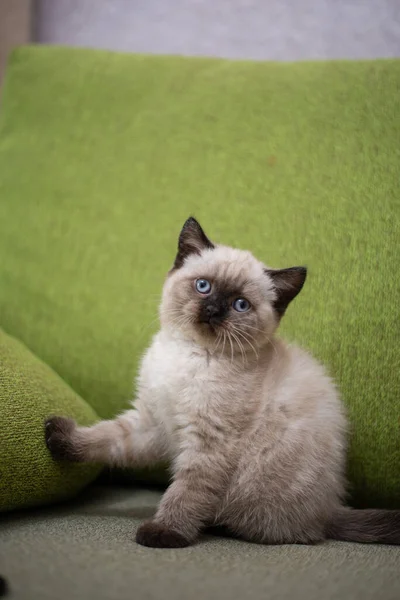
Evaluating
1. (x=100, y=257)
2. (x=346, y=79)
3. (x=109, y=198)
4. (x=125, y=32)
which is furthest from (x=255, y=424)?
(x=125, y=32)

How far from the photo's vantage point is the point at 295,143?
1.74m

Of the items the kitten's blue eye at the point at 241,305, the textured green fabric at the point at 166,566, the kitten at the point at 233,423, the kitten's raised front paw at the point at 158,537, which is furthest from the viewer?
the kitten's blue eye at the point at 241,305

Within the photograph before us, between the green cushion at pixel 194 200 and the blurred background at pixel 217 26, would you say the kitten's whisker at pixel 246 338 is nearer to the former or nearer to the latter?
the green cushion at pixel 194 200

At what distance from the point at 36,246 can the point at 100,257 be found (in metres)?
0.21

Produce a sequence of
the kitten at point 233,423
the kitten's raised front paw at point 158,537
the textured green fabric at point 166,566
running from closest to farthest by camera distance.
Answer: the textured green fabric at point 166,566
the kitten's raised front paw at point 158,537
the kitten at point 233,423

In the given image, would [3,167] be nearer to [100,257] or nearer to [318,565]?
[100,257]

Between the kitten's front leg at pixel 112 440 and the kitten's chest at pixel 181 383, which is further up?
the kitten's chest at pixel 181 383

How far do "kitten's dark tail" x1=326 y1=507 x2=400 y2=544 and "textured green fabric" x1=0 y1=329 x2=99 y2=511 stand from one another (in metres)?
0.59

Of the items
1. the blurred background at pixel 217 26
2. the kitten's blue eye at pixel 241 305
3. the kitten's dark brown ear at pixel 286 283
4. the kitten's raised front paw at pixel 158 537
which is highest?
the blurred background at pixel 217 26

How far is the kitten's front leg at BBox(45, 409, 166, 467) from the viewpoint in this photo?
55.7 inches

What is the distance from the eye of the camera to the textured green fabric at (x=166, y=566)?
0.99 metres

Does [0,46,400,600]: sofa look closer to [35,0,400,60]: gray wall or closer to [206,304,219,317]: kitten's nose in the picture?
[206,304,219,317]: kitten's nose

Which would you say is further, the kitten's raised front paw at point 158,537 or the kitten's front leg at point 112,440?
the kitten's front leg at point 112,440

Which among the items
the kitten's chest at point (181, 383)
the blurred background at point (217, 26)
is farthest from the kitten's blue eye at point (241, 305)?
the blurred background at point (217, 26)
